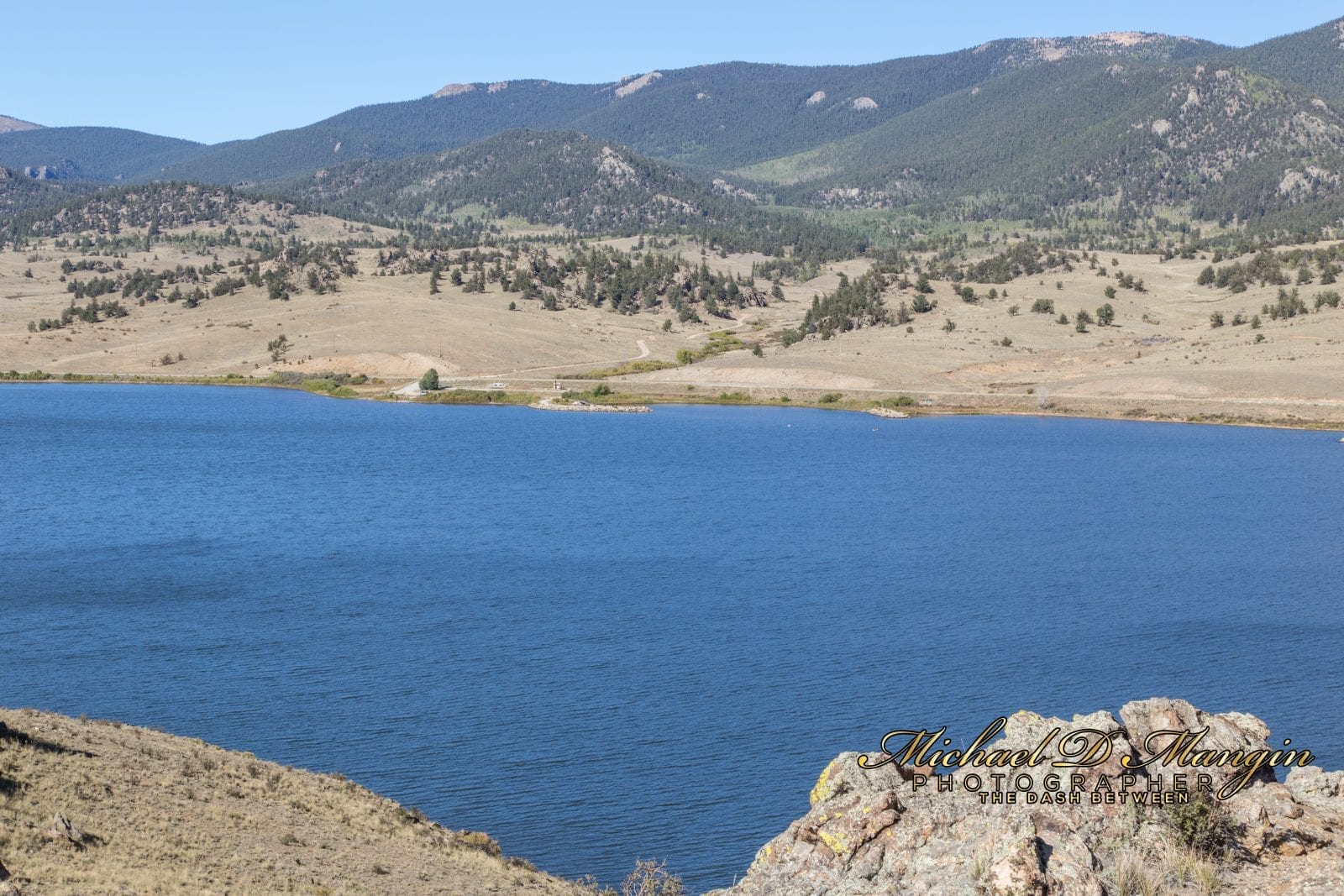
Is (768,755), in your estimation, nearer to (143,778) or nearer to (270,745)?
(270,745)

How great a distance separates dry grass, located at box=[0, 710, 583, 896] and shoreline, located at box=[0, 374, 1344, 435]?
103 m

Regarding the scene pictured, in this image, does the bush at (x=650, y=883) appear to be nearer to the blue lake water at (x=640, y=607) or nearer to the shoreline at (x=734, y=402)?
the blue lake water at (x=640, y=607)

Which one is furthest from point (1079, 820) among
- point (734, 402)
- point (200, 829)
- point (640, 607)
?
point (734, 402)

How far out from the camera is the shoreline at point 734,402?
125 meters

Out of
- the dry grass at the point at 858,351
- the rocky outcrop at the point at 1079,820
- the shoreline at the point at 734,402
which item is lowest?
the rocky outcrop at the point at 1079,820

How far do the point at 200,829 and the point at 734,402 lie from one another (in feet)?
389

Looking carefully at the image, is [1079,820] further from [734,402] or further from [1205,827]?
[734,402]

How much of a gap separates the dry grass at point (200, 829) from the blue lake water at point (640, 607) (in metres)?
3.26

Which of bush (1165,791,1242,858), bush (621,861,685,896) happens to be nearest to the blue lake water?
bush (621,861,685,896)

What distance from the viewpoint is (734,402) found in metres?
144

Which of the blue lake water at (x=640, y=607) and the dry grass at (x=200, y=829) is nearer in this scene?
the dry grass at (x=200, y=829)

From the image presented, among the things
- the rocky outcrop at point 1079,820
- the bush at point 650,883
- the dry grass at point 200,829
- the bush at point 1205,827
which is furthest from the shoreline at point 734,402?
the bush at point 1205,827

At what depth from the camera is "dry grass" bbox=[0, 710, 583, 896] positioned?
79.8ft

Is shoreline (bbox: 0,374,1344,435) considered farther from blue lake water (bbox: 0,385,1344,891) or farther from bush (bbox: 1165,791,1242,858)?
bush (bbox: 1165,791,1242,858)
